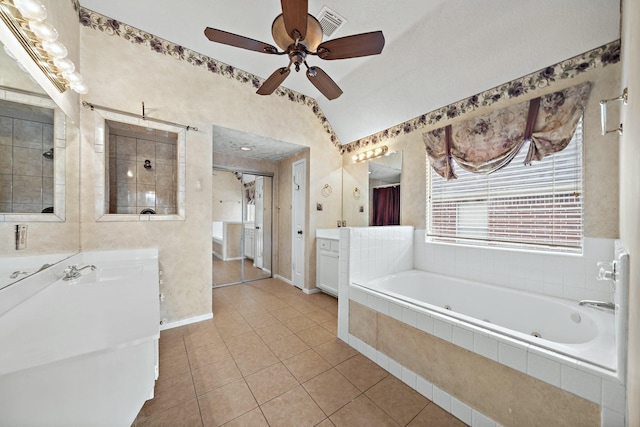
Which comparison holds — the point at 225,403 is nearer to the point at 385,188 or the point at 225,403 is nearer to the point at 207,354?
Result: the point at 207,354

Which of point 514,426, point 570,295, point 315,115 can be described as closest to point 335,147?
point 315,115

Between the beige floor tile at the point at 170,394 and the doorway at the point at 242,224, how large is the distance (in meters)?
2.13

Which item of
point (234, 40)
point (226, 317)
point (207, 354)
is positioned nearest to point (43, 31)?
point (234, 40)

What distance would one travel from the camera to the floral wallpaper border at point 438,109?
Answer: 5.44 ft

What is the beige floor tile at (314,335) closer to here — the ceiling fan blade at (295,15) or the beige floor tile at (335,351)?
the beige floor tile at (335,351)

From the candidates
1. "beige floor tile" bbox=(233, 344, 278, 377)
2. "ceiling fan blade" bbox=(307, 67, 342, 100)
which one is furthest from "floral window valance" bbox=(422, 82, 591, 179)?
"beige floor tile" bbox=(233, 344, 278, 377)

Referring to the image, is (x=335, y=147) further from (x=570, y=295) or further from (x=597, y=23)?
(x=570, y=295)

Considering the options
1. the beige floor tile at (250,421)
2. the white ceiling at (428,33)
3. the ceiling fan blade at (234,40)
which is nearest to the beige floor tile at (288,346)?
the beige floor tile at (250,421)

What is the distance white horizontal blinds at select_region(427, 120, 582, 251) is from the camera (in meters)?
1.75

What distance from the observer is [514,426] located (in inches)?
44.4

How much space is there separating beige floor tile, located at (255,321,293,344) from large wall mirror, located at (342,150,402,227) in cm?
180

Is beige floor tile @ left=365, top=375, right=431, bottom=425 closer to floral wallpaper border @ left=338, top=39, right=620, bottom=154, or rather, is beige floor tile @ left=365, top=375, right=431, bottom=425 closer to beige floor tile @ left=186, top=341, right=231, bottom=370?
beige floor tile @ left=186, top=341, right=231, bottom=370

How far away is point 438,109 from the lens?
8.27 ft

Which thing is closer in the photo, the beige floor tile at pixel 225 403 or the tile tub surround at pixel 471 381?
the tile tub surround at pixel 471 381
